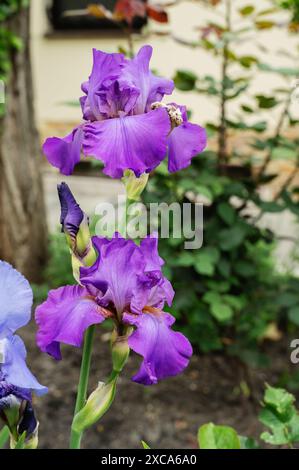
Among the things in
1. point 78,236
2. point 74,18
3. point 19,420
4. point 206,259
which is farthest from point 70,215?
point 74,18

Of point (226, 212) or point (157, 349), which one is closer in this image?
point (157, 349)

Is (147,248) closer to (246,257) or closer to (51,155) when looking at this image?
(51,155)

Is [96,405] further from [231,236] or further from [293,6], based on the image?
[293,6]

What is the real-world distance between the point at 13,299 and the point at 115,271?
113 mm

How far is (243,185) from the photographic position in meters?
1.78

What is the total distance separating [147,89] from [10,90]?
1998mm

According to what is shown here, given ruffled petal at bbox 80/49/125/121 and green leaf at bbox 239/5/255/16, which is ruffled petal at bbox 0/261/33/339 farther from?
green leaf at bbox 239/5/255/16

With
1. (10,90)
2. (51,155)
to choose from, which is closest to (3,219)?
(10,90)

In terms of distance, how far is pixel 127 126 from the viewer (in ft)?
2.04

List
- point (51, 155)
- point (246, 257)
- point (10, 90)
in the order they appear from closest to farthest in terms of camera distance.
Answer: point (51, 155)
point (246, 257)
point (10, 90)

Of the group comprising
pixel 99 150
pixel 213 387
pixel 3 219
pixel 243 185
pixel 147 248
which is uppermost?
pixel 99 150

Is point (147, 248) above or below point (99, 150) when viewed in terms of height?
below

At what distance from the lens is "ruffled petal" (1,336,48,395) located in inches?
23.8

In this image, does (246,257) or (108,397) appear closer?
(108,397)
